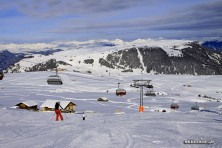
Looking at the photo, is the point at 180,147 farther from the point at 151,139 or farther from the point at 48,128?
the point at 48,128

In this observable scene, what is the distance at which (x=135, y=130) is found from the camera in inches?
816

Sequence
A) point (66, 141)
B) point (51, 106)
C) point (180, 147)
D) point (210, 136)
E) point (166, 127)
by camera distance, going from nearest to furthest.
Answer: point (180, 147) → point (66, 141) → point (210, 136) → point (166, 127) → point (51, 106)

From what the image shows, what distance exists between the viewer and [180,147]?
15633mm

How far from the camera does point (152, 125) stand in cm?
2323

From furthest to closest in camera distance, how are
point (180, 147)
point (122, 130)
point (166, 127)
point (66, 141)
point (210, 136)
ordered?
1. point (166, 127)
2. point (122, 130)
3. point (210, 136)
4. point (66, 141)
5. point (180, 147)

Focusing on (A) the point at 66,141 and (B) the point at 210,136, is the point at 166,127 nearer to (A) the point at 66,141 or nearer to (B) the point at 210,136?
(B) the point at 210,136

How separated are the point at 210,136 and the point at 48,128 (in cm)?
1046

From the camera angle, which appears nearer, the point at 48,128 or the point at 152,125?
the point at 48,128

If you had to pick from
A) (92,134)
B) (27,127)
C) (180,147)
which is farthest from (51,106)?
(180,147)

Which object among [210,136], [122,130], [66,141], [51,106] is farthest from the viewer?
[51,106]

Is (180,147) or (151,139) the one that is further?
(151,139)

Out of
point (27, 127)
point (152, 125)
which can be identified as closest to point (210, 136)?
point (152, 125)

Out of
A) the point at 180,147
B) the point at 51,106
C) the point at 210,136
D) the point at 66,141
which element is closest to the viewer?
the point at 180,147

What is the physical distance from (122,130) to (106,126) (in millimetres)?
2084
